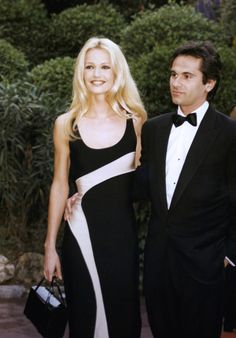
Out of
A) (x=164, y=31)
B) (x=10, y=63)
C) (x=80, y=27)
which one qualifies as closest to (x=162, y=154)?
(x=164, y=31)

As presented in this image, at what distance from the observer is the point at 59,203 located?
12.7 ft

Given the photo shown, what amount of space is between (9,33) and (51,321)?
7.62 meters

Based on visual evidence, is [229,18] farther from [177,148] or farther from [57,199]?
[177,148]

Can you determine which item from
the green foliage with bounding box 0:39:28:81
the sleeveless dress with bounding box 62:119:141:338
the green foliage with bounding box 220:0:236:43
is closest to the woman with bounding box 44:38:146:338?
the sleeveless dress with bounding box 62:119:141:338

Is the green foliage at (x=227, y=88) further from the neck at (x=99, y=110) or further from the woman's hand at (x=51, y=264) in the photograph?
the woman's hand at (x=51, y=264)

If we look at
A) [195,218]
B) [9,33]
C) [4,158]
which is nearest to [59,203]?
[195,218]

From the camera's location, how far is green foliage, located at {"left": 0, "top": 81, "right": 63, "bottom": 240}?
654 centimetres

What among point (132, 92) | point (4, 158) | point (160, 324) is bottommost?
point (160, 324)

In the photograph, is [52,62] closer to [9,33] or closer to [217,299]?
[9,33]

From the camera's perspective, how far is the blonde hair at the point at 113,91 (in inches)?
151

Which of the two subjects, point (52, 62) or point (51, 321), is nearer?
point (51, 321)

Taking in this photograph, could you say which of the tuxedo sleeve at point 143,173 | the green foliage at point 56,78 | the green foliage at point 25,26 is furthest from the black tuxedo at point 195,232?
the green foliage at point 25,26

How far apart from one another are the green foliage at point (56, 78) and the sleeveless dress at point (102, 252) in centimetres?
403

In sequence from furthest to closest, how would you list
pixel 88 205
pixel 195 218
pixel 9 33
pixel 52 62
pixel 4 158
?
pixel 9 33, pixel 52 62, pixel 4 158, pixel 88 205, pixel 195 218
